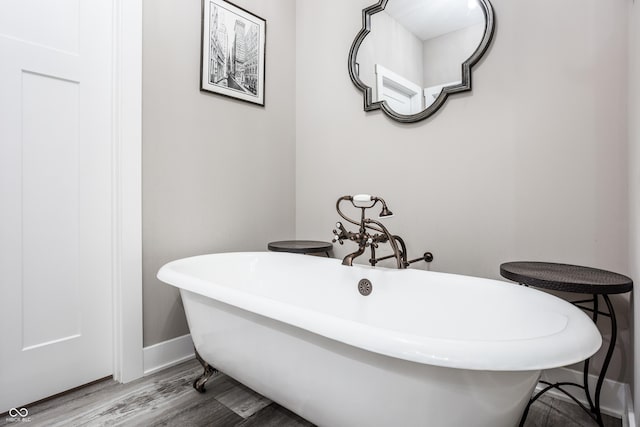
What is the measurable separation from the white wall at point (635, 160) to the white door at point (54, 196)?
211cm

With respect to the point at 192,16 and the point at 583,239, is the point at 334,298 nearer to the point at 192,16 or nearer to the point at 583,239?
the point at 583,239

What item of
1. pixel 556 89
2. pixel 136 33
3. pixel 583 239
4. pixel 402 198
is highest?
pixel 136 33

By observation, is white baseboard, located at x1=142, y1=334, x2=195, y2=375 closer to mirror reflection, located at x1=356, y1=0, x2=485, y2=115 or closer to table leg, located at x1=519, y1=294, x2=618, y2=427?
table leg, located at x1=519, y1=294, x2=618, y2=427

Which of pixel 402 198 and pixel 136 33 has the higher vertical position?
pixel 136 33

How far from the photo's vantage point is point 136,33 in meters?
1.64

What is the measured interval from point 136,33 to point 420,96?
1.47 meters

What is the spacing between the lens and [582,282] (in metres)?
1.13

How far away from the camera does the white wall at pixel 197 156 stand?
1.73 m

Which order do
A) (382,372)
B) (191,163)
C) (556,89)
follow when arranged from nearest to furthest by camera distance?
1. (382,372)
2. (556,89)
3. (191,163)

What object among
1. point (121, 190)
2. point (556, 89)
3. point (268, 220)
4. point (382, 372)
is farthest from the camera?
point (268, 220)

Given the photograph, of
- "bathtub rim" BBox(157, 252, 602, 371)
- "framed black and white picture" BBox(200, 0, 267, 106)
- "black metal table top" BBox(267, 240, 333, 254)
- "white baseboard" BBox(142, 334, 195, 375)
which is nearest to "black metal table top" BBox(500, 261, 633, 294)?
"bathtub rim" BBox(157, 252, 602, 371)

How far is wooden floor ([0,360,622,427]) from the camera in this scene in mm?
1309

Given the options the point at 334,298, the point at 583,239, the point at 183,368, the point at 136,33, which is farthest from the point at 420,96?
the point at 183,368

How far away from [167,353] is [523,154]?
2019 mm
